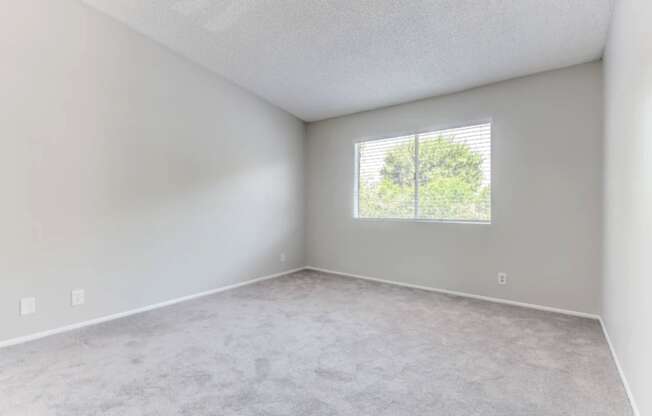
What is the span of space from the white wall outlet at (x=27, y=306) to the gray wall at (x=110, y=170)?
4 cm

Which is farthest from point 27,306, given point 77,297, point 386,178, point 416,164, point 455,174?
point 455,174

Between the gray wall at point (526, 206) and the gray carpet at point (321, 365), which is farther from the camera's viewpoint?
the gray wall at point (526, 206)

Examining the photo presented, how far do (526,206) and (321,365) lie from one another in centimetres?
264

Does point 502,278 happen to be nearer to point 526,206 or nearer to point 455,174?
point 526,206

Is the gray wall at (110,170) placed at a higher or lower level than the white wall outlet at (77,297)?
higher

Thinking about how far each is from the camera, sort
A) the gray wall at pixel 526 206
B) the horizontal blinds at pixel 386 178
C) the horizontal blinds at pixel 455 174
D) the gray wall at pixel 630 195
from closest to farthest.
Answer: the gray wall at pixel 630 195 < the gray wall at pixel 526 206 < the horizontal blinds at pixel 455 174 < the horizontal blinds at pixel 386 178

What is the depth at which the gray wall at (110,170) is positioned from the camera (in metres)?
2.61

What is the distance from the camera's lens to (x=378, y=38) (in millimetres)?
2982

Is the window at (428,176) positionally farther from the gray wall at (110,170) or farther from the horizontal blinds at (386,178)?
the gray wall at (110,170)

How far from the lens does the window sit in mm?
3754

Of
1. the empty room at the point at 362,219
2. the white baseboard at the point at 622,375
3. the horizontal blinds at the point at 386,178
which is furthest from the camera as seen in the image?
the horizontal blinds at the point at 386,178

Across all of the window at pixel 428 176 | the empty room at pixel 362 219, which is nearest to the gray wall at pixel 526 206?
the empty room at pixel 362 219

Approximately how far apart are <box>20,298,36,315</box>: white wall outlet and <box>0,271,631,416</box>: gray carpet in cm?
25

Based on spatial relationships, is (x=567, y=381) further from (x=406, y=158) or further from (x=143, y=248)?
(x=143, y=248)
